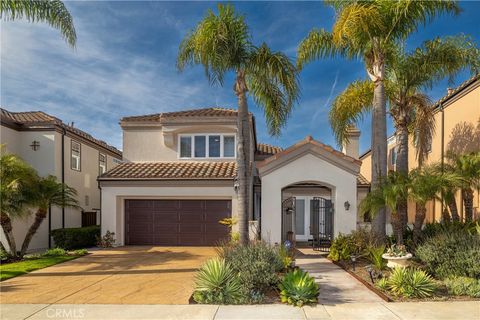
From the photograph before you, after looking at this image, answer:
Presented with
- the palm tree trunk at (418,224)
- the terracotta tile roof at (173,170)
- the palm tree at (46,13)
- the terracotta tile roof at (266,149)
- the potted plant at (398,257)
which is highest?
the palm tree at (46,13)

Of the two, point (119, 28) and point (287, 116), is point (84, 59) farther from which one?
point (287, 116)

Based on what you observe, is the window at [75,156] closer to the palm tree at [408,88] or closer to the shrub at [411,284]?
the palm tree at [408,88]

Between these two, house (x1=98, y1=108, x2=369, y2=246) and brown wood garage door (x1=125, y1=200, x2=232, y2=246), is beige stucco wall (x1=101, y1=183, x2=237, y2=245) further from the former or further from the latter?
brown wood garage door (x1=125, y1=200, x2=232, y2=246)

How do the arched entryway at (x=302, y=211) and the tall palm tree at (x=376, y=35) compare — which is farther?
the arched entryway at (x=302, y=211)

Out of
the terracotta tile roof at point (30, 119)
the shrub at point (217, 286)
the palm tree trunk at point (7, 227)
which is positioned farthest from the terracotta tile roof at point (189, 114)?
the shrub at point (217, 286)

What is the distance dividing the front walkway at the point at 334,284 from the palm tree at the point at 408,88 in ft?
11.1

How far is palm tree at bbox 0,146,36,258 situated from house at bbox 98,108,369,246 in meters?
4.56

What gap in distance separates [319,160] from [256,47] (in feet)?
18.5

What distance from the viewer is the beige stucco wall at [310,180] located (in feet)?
48.1

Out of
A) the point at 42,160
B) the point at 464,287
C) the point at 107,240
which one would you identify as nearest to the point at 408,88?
the point at 464,287

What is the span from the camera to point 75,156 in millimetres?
20859

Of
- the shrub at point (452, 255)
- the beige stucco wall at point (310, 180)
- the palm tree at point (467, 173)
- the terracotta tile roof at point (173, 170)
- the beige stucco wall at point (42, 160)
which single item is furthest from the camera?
the terracotta tile roof at point (173, 170)

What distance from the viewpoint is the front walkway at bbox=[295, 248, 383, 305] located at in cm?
848

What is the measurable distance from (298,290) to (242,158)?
5008 millimetres
